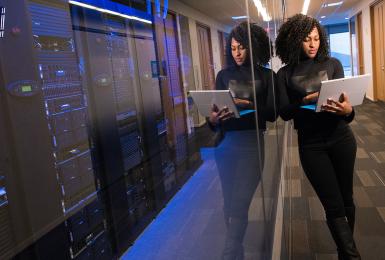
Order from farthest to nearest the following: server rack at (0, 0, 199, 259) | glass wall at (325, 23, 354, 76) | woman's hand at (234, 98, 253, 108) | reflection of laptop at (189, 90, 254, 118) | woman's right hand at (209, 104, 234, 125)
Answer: glass wall at (325, 23, 354, 76)
woman's hand at (234, 98, 253, 108)
woman's right hand at (209, 104, 234, 125)
reflection of laptop at (189, 90, 254, 118)
server rack at (0, 0, 199, 259)

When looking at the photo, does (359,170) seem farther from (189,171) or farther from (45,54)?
(45,54)

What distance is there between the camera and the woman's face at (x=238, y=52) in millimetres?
1165

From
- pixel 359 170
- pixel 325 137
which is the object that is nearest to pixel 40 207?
pixel 325 137

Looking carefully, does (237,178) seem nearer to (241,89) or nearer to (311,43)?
(241,89)

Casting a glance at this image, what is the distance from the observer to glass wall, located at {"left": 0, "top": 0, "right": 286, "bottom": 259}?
0.61m

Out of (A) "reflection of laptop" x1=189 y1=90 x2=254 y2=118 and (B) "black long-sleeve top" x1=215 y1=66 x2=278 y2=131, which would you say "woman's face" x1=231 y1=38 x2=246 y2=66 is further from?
(A) "reflection of laptop" x1=189 y1=90 x2=254 y2=118

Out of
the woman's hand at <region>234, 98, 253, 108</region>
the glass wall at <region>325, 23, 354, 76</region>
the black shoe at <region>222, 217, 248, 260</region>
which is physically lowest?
the black shoe at <region>222, 217, 248, 260</region>

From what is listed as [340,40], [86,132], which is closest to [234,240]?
[86,132]

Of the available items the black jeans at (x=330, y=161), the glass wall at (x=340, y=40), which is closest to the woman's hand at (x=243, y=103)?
the black jeans at (x=330, y=161)

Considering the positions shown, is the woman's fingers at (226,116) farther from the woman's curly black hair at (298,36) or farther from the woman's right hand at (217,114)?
the woman's curly black hair at (298,36)

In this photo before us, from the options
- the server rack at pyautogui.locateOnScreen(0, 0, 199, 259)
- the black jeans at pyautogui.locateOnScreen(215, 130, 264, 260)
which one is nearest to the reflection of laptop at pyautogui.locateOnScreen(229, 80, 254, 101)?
the black jeans at pyautogui.locateOnScreen(215, 130, 264, 260)

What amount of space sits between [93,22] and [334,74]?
1.18 meters

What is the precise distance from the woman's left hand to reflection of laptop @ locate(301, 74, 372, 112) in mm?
17

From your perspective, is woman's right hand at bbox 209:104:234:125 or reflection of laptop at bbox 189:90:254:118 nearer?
reflection of laptop at bbox 189:90:254:118
